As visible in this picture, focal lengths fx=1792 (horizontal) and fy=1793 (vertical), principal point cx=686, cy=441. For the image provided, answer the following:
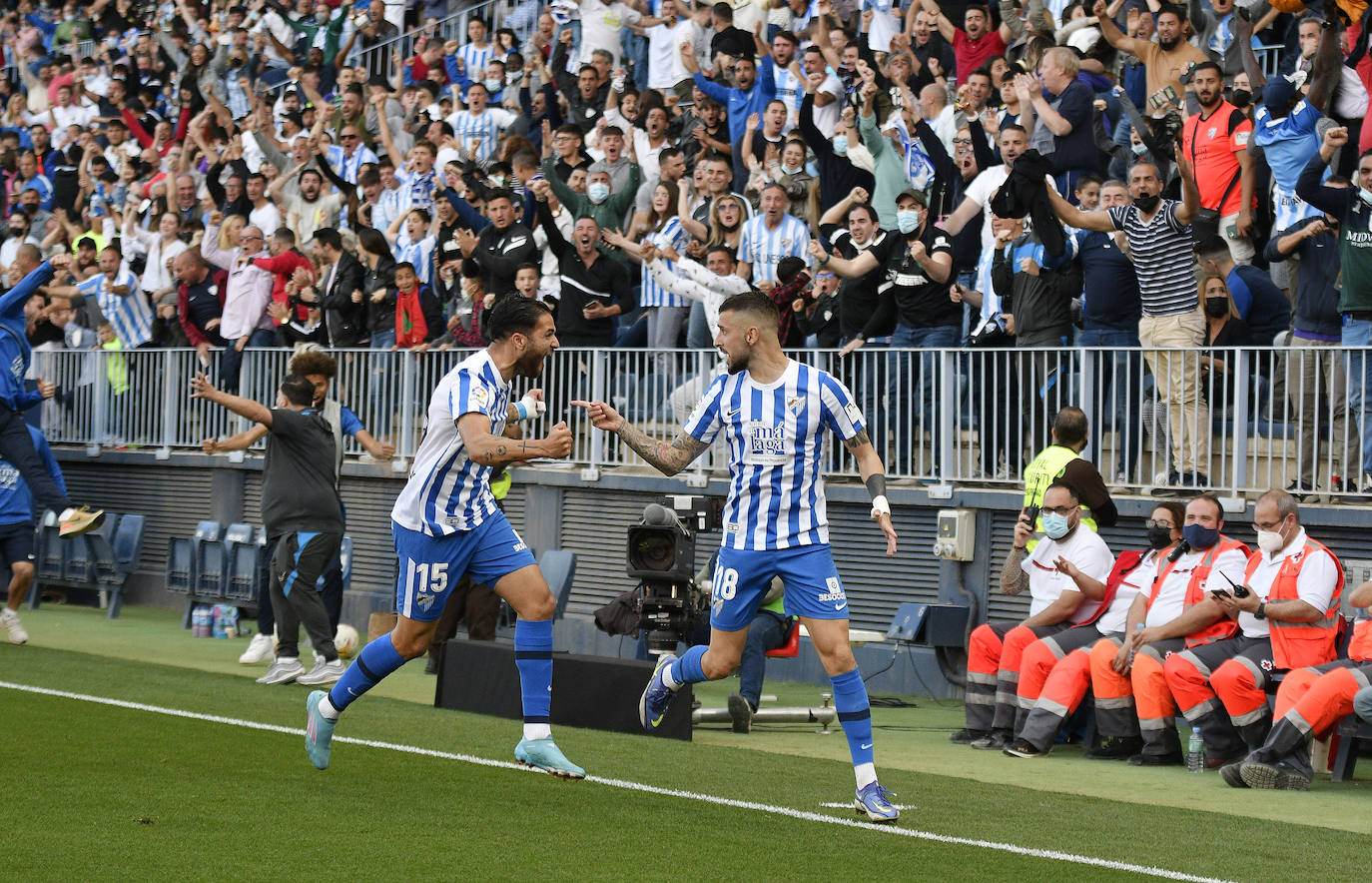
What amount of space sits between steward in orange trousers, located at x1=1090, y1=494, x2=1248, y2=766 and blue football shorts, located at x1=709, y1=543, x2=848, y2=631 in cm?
313

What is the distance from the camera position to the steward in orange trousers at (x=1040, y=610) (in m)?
11.5

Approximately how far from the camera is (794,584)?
8.48 meters

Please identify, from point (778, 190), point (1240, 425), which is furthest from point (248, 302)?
point (1240, 425)

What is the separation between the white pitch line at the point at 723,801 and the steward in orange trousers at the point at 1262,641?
2.89 meters

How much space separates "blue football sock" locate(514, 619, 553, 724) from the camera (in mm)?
8883

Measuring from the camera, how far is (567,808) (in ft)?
27.3

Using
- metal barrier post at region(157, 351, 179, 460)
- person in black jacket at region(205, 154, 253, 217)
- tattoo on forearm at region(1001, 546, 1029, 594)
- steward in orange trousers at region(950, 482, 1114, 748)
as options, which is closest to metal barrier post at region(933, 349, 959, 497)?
tattoo on forearm at region(1001, 546, 1029, 594)

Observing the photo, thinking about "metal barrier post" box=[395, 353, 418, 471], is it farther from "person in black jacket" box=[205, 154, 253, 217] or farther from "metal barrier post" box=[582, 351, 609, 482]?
"person in black jacket" box=[205, 154, 253, 217]

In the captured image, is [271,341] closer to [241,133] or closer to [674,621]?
[241,133]

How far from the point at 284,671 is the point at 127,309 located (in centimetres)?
995

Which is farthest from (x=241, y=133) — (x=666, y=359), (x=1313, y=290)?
(x=1313, y=290)

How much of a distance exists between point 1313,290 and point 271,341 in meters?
11.7

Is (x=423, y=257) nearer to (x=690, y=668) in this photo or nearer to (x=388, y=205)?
(x=388, y=205)

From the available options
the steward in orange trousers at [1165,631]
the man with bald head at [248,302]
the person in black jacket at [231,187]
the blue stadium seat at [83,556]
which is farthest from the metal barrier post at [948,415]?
the person in black jacket at [231,187]
